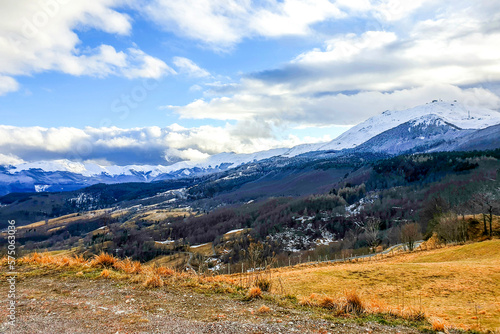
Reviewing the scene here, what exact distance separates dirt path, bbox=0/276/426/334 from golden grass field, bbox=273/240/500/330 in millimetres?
3923

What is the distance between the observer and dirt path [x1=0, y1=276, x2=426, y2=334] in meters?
9.80

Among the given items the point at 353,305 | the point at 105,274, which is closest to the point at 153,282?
the point at 105,274

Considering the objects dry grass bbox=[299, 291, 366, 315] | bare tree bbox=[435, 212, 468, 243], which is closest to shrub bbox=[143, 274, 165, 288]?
dry grass bbox=[299, 291, 366, 315]

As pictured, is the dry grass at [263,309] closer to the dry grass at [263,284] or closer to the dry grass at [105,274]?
the dry grass at [263,284]

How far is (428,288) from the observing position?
19516 millimetres

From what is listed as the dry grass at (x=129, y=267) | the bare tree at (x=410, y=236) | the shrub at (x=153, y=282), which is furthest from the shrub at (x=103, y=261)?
the bare tree at (x=410, y=236)

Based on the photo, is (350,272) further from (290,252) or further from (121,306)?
(290,252)

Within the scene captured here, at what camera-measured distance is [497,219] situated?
50.0 metres

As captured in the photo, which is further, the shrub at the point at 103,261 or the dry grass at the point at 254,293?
the shrub at the point at 103,261

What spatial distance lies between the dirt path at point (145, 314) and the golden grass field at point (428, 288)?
3.92 m

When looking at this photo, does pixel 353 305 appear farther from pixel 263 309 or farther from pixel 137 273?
pixel 137 273

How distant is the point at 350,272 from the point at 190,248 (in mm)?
128493

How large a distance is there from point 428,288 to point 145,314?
17.5m

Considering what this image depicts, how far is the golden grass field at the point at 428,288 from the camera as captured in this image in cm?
1379
